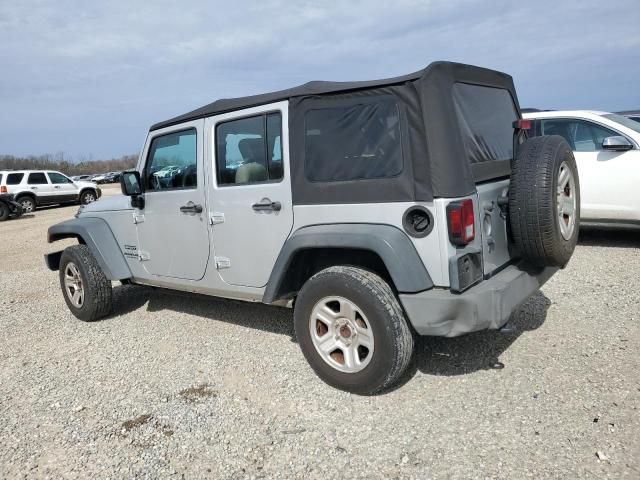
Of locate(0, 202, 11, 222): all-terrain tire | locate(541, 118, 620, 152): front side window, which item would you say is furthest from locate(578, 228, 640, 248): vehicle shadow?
locate(0, 202, 11, 222): all-terrain tire

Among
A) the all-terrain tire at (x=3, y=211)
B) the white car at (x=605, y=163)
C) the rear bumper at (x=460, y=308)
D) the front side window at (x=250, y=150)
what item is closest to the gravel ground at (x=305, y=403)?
the rear bumper at (x=460, y=308)

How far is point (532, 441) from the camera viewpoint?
2670 mm

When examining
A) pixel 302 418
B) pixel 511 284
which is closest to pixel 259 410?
pixel 302 418

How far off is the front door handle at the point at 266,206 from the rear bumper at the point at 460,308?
1090 millimetres

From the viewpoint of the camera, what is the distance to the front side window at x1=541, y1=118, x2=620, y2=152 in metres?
6.63

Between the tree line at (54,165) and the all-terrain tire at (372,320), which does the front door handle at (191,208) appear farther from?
the tree line at (54,165)

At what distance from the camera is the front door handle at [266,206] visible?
3.53 m

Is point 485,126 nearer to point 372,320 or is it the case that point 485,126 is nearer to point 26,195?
point 372,320

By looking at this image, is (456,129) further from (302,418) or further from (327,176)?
(302,418)

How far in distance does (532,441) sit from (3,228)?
16424 millimetres

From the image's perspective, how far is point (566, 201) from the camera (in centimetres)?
344

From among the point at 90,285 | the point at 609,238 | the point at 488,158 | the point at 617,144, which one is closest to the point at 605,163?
the point at 617,144

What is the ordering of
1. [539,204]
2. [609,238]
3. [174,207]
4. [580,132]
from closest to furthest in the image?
1. [539,204]
2. [174,207]
3. [580,132]
4. [609,238]

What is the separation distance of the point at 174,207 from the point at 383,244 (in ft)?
6.98
